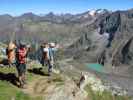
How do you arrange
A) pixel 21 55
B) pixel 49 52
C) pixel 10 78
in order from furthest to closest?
pixel 49 52
pixel 10 78
pixel 21 55

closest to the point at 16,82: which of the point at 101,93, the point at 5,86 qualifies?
the point at 5,86

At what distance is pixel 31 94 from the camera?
30938mm

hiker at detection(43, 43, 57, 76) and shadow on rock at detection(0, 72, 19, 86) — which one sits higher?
hiker at detection(43, 43, 57, 76)

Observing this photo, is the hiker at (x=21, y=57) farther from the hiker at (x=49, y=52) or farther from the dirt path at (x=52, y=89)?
the hiker at (x=49, y=52)

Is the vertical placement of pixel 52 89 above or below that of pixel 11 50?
below

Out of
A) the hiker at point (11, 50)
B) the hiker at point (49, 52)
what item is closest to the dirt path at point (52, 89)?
the hiker at point (49, 52)

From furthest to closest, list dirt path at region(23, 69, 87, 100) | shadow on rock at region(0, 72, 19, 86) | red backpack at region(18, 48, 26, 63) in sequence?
shadow on rock at region(0, 72, 19, 86) < dirt path at region(23, 69, 87, 100) < red backpack at region(18, 48, 26, 63)

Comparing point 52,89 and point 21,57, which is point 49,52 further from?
point 21,57

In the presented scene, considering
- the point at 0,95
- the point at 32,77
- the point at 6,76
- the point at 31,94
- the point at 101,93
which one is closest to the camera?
the point at 0,95

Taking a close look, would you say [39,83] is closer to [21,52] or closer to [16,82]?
[16,82]

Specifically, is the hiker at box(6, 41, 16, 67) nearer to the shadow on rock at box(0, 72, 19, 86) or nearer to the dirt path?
the shadow on rock at box(0, 72, 19, 86)

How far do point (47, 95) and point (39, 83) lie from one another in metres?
3.31

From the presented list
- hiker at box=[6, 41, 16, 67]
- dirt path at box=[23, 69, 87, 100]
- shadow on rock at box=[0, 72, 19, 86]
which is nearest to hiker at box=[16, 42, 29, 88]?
dirt path at box=[23, 69, 87, 100]

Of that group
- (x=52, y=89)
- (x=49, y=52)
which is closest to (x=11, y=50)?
(x=49, y=52)
